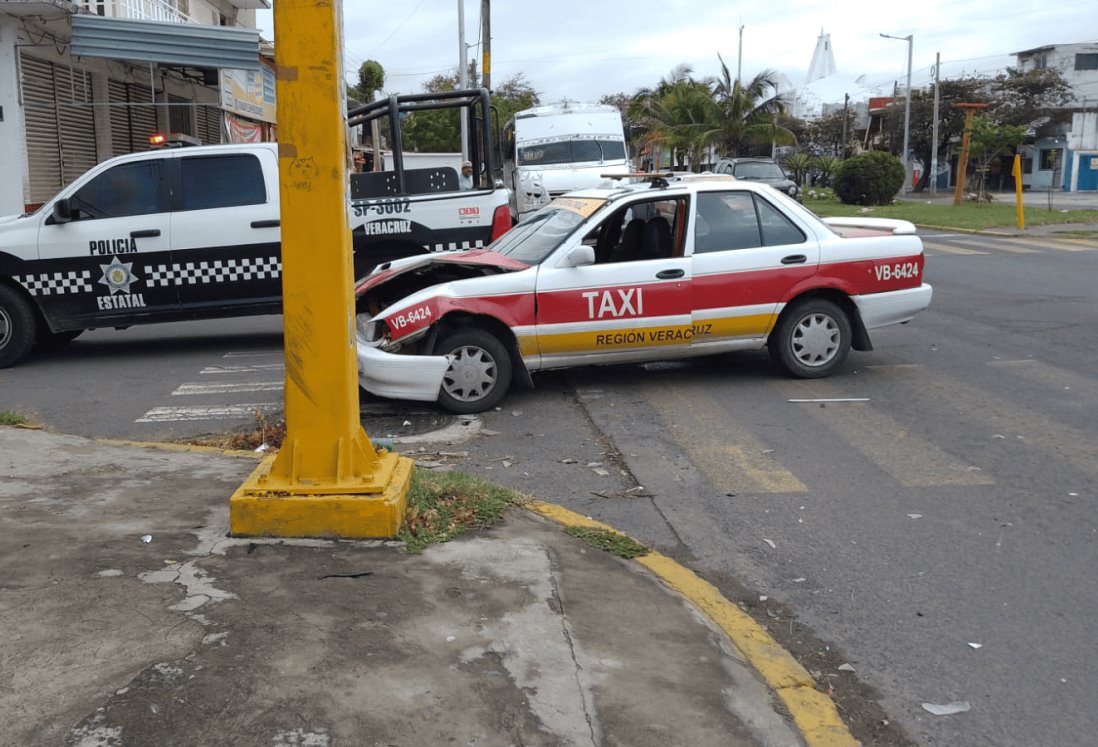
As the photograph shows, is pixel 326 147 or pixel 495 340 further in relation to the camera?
pixel 495 340

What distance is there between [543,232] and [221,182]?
3.78 m

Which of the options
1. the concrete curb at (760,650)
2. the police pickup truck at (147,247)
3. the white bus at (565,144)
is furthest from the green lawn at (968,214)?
the concrete curb at (760,650)

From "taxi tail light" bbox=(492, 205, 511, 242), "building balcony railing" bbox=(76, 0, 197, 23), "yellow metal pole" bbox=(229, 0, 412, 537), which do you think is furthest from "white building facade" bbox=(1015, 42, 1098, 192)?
"yellow metal pole" bbox=(229, 0, 412, 537)

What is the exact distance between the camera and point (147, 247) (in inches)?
420

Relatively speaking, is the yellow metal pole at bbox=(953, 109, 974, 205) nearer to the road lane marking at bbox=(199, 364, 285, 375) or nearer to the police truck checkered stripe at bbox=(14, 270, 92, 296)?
the road lane marking at bbox=(199, 364, 285, 375)

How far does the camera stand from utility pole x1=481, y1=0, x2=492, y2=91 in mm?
33125

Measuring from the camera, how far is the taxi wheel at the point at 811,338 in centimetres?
907

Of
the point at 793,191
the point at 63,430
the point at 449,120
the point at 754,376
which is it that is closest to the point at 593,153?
the point at 793,191

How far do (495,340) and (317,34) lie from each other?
3713mm

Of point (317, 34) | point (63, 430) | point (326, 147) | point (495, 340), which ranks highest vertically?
point (317, 34)

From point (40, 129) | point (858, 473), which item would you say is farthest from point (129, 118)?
point (858, 473)

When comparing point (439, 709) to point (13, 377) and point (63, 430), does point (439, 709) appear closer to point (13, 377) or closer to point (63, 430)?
point (63, 430)

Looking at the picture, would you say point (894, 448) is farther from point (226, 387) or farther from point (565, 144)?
point (565, 144)

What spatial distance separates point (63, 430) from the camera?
7914 millimetres
